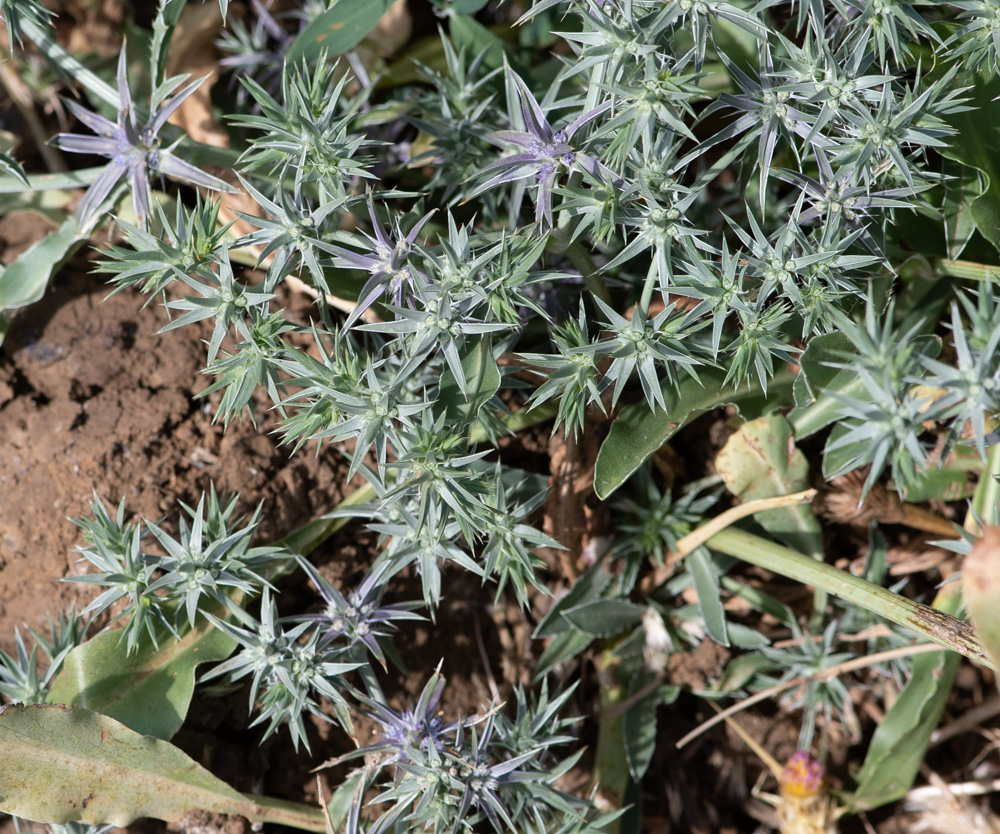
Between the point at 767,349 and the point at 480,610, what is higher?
the point at 767,349

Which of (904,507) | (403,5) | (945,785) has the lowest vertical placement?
(945,785)

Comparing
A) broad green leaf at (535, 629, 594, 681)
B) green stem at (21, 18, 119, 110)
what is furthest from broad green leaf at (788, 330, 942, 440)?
green stem at (21, 18, 119, 110)

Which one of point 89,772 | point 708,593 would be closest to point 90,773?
point 89,772

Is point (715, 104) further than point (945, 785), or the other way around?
point (945, 785)

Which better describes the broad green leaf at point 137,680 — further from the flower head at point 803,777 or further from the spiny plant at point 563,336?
the flower head at point 803,777

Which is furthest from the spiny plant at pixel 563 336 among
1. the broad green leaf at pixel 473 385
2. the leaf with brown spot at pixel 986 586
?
the leaf with brown spot at pixel 986 586

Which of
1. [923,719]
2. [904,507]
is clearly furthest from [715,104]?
[923,719]

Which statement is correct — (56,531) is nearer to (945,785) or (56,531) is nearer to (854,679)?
(854,679)
